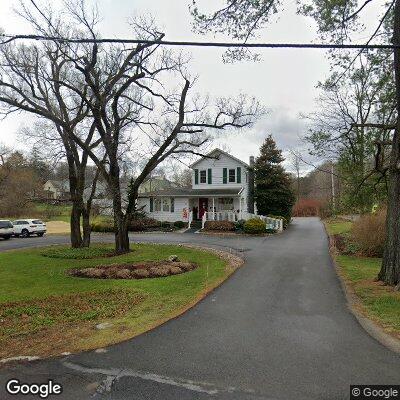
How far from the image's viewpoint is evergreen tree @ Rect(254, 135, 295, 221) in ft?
122

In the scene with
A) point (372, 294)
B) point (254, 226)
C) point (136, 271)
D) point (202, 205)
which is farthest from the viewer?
point (202, 205)

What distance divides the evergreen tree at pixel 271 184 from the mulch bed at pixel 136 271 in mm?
23583

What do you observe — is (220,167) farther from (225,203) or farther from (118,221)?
(118,221)

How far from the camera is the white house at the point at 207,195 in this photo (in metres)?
34.5

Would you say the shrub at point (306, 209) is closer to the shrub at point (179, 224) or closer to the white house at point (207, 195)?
the white house at point (207, 195)

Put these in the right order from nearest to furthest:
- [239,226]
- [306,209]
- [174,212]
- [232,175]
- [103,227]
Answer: [239,226] < [103,227] < [174,212] < [232,175] < [306,209]

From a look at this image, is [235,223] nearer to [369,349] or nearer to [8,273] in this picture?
[8,273]

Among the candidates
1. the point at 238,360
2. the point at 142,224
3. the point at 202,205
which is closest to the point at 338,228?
the point at 202,205

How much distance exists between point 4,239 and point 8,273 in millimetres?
19743

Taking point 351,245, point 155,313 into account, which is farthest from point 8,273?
point 351,245

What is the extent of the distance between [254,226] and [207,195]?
22.9 ft

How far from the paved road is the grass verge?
0.53 m

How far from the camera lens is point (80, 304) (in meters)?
9.26

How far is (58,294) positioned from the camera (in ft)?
34.6
